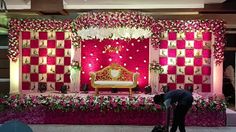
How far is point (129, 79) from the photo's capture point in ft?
44.1

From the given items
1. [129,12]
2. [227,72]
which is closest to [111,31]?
[129,12]

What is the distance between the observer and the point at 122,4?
13445 millimetres

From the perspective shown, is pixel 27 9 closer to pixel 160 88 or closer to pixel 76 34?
pixel 76 34

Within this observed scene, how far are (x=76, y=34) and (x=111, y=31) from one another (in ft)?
5.38

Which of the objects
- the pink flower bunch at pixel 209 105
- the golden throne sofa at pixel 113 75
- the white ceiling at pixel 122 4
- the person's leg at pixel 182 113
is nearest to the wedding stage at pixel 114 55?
the golden throne sofa at pixel 113 75

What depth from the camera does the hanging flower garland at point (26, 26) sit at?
13.9 meters

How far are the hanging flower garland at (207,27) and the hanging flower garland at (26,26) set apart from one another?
354cm

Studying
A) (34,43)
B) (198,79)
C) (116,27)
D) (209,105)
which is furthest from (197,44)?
(34,43)

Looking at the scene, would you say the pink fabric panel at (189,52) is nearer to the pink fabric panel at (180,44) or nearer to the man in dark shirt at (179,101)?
the pink fabric panel at (180,44)

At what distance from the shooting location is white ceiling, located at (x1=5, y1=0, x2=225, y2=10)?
12.7m

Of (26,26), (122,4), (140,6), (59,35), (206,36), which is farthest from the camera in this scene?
(59,35)

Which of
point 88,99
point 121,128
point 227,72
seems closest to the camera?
point 121,128

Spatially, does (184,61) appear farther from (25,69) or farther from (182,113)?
(182,113)

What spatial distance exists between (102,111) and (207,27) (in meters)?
5.66
